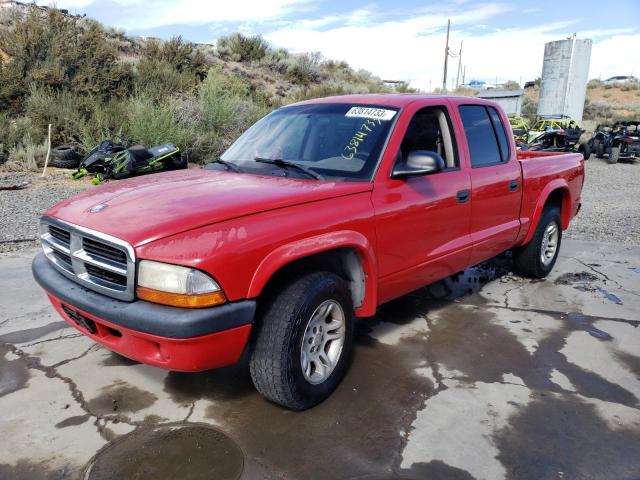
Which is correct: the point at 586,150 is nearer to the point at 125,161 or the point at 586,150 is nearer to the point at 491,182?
the point at 125,161

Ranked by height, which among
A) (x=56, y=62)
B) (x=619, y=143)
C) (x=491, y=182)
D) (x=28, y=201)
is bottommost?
(x=28, y=201)

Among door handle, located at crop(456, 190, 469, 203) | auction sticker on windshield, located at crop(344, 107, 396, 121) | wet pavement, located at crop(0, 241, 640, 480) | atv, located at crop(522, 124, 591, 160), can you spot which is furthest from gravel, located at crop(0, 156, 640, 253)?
atv, located at crop(522, 124, 591, 160)

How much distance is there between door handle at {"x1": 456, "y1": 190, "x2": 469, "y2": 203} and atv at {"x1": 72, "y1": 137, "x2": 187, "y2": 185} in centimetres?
698

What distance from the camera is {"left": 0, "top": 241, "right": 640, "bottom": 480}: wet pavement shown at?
2549 millimetres

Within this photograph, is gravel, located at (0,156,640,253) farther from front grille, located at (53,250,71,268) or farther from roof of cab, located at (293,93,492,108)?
roof of cab, located at (293,93,492,108)

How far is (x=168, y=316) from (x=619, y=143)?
1990 cm

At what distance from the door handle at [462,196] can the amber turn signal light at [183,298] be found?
2142 mm

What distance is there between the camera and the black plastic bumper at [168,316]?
2.37m

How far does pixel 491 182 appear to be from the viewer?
4242 mm

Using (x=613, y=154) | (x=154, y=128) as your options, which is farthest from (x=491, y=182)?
(x=613, y=154)

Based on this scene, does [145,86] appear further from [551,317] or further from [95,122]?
[551,317]

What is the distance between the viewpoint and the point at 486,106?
4648 millimetres

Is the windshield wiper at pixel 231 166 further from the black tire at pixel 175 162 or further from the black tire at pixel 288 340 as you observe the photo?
the black tire at pixel 175 162

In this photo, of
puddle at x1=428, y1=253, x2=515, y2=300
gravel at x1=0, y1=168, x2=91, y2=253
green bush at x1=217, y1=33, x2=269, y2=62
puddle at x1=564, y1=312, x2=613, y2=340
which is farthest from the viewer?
green bush at x1=217, y1=33, x2=269, y2=62
